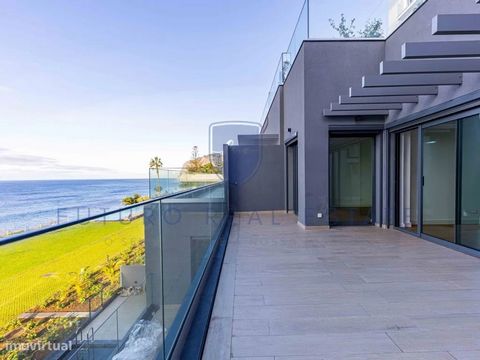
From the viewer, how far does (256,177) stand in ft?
29.6

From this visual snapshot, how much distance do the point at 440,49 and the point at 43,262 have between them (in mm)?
4143

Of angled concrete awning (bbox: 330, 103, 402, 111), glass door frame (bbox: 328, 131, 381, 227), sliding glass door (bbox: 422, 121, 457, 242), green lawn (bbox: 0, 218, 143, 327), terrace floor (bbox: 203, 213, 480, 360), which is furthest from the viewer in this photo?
glass door frame (bbox: 328, 131, 381, 227)

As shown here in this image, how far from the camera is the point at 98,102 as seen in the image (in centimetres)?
2345

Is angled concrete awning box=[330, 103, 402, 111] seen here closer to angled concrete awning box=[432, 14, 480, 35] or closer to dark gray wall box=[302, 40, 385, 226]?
dark gray wall box=[302, 40, 385, 226]

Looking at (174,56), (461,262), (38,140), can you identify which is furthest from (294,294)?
(38,140)

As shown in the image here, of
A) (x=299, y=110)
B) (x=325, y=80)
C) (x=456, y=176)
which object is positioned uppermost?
(x=325, y=80)

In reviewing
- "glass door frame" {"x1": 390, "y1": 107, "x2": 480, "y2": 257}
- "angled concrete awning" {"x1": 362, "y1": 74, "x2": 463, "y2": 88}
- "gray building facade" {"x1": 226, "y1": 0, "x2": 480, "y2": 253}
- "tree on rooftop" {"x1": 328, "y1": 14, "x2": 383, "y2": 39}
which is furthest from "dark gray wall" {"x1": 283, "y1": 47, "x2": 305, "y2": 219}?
"angled concrete awning" {"x1": 362, "y1": 74, "x2": 463, "y2": 88}

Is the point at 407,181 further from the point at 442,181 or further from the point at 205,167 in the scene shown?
the point at 205,167

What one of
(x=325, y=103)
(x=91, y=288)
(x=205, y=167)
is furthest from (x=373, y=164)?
(x=91, y=288)

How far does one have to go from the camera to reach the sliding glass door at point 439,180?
467cm

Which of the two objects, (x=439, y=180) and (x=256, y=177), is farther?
(x=256, y=177)

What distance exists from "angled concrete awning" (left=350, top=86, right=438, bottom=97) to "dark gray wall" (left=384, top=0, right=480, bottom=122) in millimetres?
159

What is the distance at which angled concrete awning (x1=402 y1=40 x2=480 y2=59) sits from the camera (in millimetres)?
3287

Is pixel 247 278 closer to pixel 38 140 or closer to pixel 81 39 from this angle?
pixel 81 39
